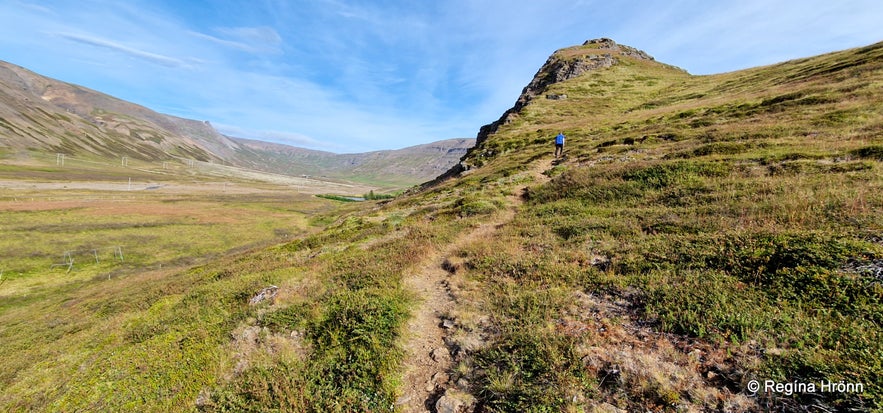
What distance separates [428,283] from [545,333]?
536 cm

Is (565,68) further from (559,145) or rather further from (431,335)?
(431,335)

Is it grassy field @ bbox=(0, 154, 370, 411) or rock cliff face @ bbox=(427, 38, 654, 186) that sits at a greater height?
rock cliff face @ bbox=(427, 38, 654, 186)

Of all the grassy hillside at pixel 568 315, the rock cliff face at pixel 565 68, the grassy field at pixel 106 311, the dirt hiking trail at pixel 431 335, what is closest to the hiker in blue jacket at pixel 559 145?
the grassy hillside at pixel 568 315

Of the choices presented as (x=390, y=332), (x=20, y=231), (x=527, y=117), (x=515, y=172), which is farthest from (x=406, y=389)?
(x=20, y=231)

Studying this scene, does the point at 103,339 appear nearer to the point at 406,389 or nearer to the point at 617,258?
the point at 406,389

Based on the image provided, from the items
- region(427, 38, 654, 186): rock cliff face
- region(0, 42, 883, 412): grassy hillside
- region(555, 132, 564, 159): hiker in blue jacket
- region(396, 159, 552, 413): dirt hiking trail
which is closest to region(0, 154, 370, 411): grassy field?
region(0, 42, 883, 412): grassy hillside

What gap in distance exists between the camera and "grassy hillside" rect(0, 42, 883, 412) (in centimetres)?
587

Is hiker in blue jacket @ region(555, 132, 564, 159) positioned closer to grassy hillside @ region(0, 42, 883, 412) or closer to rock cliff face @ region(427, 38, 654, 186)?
grassy hillside @ region(0, 42, 883, 412)

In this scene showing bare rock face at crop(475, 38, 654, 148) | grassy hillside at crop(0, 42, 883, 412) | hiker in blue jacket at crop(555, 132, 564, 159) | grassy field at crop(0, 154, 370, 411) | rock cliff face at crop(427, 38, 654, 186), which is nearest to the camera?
grassy hillside at crop(0, 42, 883, 412)

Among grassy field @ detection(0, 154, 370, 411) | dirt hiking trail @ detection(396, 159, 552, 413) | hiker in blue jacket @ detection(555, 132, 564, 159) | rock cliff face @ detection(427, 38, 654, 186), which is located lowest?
grassy field @ detection(0, 154, 370, 411)

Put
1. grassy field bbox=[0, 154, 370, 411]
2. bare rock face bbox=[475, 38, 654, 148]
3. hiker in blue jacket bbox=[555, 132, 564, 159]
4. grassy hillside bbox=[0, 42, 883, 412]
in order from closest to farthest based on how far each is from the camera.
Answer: grassy hillside bbox=[0, 42, 883, 412]
grassy field bbox=[0, 154, 370, 411]
hiker in blue jacket bbox=[555, 132, 564, 159]
bare rock face bbox=[475, 38, 654, 148]

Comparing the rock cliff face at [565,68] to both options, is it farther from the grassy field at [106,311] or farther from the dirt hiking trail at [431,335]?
the dirt hiking trail at [431,335]

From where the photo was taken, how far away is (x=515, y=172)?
3112 centimetres

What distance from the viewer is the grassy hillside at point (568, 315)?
19.2ft
